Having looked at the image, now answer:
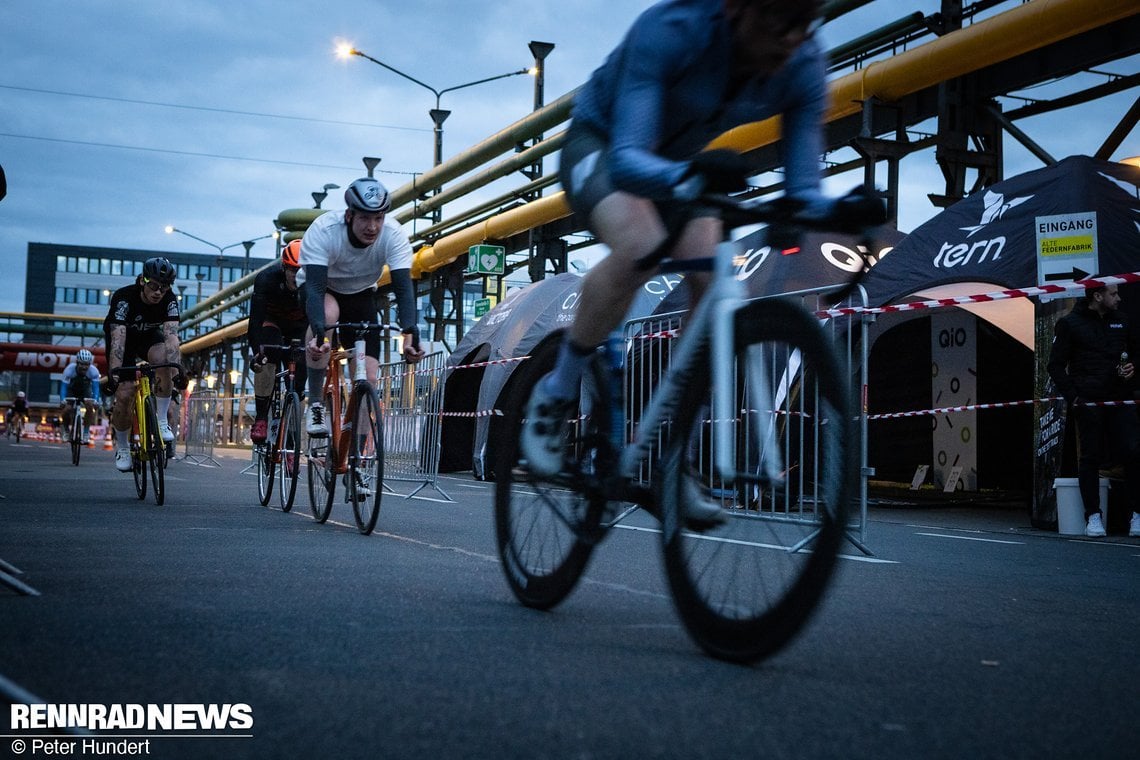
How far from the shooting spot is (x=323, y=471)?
7625 mm

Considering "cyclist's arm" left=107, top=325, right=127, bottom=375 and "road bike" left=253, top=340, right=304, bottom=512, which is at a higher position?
"cyclist's arm" left=107, top=325, right=127, bottom=375

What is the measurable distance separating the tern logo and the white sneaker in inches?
254

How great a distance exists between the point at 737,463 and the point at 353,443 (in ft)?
14.6

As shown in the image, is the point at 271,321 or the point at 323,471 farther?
the point at 271,321

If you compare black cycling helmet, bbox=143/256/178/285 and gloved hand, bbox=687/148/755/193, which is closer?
gloved hand, bbox=687/148/755/193

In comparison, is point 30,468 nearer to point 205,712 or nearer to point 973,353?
point 973,353

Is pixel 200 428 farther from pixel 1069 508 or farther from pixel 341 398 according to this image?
pixel 1069 508

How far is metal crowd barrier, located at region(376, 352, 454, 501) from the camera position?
41.5 feet

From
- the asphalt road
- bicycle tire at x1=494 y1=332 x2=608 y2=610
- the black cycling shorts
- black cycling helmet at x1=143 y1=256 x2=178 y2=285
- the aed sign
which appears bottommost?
the asphalt road

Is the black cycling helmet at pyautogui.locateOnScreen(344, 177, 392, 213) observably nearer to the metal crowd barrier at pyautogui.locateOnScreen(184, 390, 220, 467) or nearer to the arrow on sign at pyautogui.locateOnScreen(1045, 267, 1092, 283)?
the arrow on sign at pyautogui.locateOnScreen(1045, 267, 1092, 283)

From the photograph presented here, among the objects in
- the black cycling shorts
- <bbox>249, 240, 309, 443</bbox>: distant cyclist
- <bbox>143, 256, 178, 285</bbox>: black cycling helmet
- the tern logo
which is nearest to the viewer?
the black cycling shorts

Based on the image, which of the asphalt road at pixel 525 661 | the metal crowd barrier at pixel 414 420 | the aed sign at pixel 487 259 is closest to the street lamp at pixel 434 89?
the aed sign at pixel 487 259

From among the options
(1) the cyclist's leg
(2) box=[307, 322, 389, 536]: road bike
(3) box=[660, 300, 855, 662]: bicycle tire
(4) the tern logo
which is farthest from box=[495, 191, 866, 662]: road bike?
(4) the tern logo

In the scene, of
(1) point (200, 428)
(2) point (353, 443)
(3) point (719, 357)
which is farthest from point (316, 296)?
(1) point (200, 428)
